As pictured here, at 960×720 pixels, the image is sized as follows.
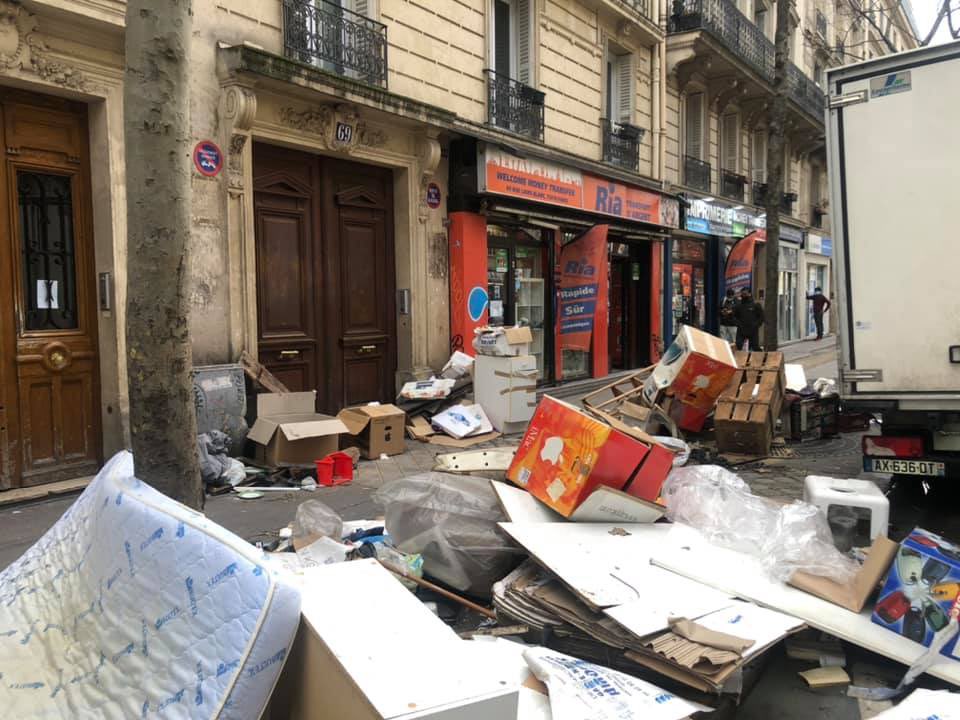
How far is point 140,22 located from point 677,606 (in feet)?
10.3

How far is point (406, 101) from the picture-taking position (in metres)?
8.21

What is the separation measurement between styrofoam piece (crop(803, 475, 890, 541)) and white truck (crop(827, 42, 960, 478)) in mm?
746

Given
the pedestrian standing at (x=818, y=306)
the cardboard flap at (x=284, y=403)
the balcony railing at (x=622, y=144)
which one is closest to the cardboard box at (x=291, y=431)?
the cardboard flap at (x=284, y=403)

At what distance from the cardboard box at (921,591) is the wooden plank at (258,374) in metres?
5.46

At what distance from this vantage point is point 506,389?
8.21 meters

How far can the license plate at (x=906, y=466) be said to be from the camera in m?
4.96

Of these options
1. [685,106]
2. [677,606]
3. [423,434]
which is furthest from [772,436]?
[685,106]

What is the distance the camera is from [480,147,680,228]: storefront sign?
9.49 m

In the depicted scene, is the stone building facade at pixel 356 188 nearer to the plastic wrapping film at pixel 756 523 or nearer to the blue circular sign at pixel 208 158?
the blue circular sign at pixel 208 158

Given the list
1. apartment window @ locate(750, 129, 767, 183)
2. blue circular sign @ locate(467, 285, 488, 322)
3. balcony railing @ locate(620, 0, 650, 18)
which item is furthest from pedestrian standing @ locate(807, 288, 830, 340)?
blue circular sign @ locate(467, 285, 488, 322)

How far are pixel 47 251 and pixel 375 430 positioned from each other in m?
3.22

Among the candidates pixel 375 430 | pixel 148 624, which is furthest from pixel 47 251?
pixel 148 624

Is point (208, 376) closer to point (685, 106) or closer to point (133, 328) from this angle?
point (133, 328)

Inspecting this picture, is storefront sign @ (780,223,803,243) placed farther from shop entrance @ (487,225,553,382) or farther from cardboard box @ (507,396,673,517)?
cardboard box @ (507,396,673,517)
